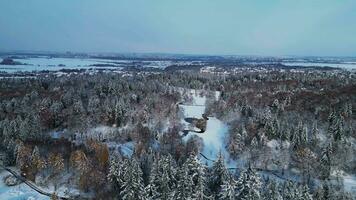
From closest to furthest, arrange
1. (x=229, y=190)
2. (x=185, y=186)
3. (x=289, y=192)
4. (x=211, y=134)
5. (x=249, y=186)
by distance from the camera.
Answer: (x=249, y=186), (x=229, y=190), (x=185, y=186), (x=289, y=192), (x=211, y=134)

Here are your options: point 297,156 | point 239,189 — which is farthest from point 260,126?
point 239,189

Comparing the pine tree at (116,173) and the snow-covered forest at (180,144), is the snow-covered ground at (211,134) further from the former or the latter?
the pine tree at (116,173)

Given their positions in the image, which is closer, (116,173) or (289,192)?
(289,192)

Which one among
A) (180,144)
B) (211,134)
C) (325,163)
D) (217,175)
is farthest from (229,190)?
(211,134)

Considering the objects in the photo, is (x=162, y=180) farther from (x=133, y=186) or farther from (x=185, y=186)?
(x=185, y=186)

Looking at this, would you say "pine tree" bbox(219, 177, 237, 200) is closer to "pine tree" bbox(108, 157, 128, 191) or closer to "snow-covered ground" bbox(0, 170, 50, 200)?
"pine tree" bbox(108, 157, 128, 191)

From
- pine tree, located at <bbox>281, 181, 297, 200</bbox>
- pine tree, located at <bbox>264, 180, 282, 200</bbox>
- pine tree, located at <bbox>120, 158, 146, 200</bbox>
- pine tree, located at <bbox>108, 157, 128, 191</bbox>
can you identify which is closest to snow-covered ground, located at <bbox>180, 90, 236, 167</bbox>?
pine tree, located at <bbox>281, 181, 297, 200</bbox>
